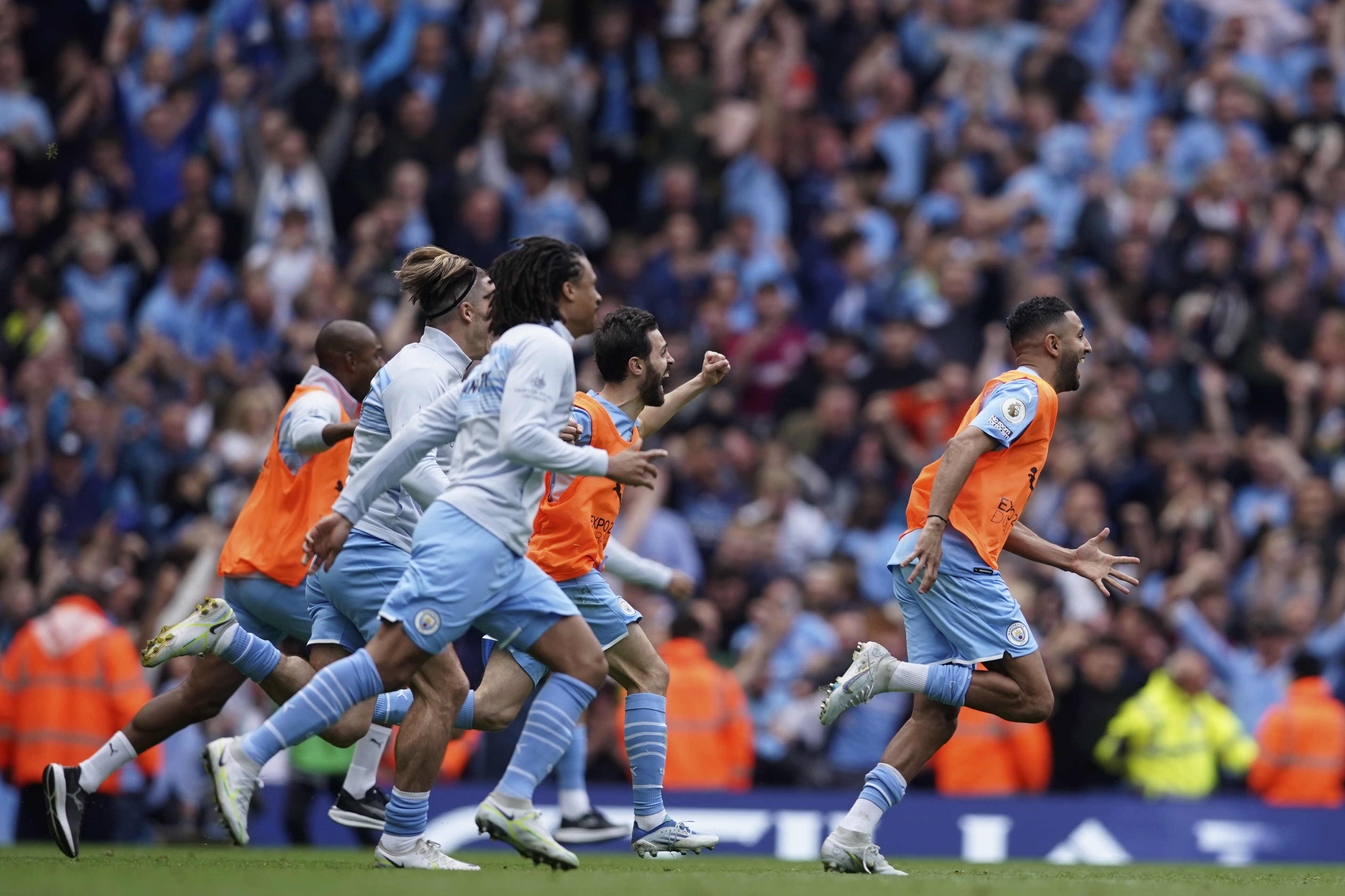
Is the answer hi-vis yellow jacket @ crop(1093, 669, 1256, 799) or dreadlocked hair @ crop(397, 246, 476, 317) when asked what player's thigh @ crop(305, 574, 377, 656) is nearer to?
dreadlocked hair @ crop(397, 246, 476, 317)

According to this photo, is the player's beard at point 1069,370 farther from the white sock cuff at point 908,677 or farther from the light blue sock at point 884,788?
the light blue sock at point 884,788

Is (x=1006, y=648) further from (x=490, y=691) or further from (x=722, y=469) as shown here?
(x=722, y=469)

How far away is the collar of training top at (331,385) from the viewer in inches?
335

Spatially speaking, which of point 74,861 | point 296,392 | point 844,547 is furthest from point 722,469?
point 74,861

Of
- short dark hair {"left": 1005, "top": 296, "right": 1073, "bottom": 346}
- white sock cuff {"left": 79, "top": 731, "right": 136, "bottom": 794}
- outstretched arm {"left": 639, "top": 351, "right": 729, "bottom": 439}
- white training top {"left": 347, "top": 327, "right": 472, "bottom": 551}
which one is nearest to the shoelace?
white training top {"left": 347, "top": 327, "right": 472, "bottom": 551}

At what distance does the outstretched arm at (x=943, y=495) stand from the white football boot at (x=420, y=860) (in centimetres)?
238

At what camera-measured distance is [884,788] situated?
771 centimetres

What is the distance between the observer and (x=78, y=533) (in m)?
13.4

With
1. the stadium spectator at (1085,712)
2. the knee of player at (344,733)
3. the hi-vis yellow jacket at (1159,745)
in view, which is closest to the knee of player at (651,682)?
the knee of player at (344,733)

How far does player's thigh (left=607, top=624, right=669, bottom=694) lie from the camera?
8320 millimetres

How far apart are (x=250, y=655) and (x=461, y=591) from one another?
1882 millimetres

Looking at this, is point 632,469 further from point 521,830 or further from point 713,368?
point 713,368

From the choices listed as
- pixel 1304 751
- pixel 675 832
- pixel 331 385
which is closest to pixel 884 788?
pixel 675 832

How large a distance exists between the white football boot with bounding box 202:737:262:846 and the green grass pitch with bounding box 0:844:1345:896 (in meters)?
0.22
